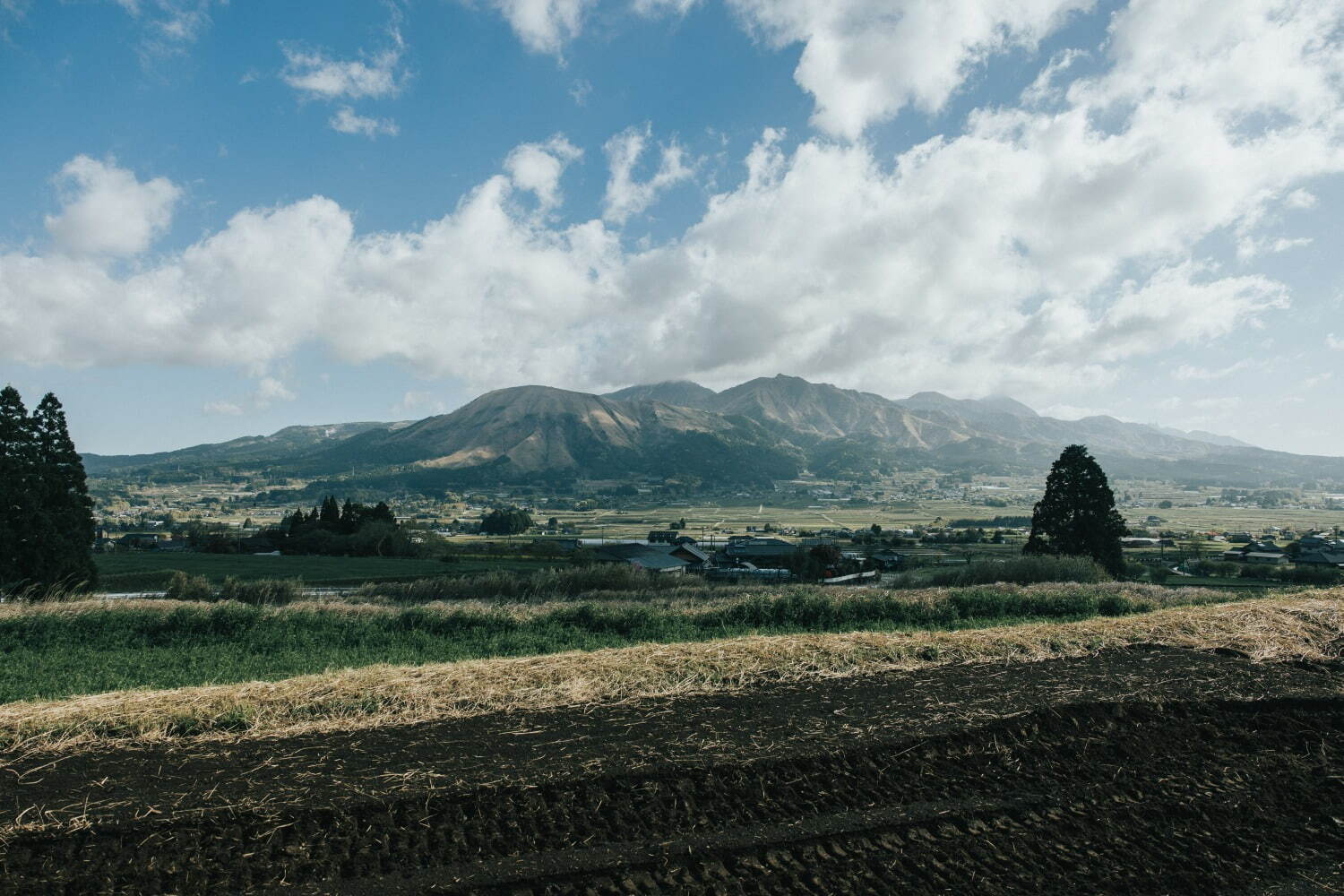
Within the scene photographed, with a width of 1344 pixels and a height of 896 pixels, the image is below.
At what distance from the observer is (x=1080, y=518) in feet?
130

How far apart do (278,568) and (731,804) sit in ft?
180

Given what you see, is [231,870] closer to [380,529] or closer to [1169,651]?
[1169,651]

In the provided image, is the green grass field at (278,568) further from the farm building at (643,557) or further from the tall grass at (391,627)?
the tall grass at (391,627)

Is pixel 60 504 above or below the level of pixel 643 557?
above

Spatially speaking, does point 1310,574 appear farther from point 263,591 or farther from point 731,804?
point 263,591

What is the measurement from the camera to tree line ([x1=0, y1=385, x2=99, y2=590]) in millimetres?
29594

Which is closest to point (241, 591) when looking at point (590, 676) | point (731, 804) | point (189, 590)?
point (189, 590)

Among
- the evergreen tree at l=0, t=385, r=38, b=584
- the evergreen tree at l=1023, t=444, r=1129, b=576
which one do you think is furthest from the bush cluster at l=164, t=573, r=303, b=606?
the evergreen tree at l=1023, t=444, r=1129, b=576

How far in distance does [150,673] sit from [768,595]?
1553 cm

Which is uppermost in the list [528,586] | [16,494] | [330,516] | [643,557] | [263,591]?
[16,494]

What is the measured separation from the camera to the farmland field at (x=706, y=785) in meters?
5.96

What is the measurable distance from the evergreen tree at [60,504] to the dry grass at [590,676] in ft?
86.9

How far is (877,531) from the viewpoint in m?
97.1

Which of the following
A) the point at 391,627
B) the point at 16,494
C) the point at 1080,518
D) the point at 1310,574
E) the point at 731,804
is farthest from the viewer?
the point at 1310,574
